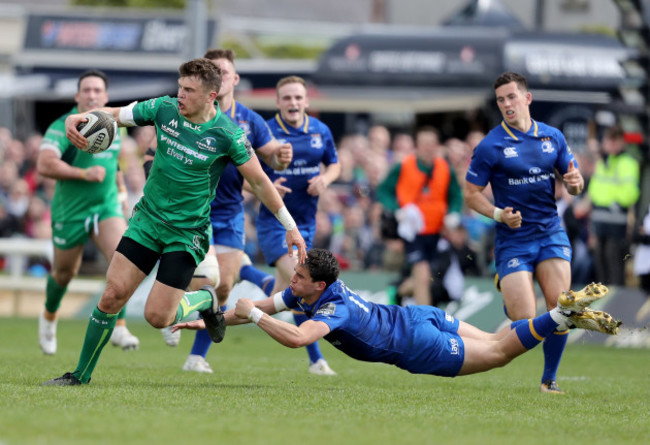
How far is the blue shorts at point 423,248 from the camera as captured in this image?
16.2 meters

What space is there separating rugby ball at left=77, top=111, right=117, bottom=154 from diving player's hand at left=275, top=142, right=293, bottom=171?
1.85 metres

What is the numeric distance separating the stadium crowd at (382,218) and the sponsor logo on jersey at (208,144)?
3932mm

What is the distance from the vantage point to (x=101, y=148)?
341 inches

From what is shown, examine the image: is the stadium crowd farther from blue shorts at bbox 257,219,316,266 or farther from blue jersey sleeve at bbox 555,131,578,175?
blue jersey sleeve at bbox 555,131,578,175

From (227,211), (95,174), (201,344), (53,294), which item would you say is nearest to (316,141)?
(227,211)

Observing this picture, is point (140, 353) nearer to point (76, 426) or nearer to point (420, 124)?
point (76, 426)

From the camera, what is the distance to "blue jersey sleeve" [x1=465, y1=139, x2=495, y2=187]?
1025 centimetres

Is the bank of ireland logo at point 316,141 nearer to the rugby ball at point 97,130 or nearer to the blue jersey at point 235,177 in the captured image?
the blue jersey at point 235,177

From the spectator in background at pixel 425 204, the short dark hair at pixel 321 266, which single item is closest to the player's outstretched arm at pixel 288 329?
the short dark hair at pixel 321 266

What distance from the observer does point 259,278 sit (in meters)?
12.3

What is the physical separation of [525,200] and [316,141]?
2.46 meters

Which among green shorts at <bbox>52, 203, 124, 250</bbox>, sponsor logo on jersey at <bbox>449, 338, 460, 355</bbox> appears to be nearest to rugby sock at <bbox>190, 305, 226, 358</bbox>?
green shorts at <bbox>52, 203, 124, 250</bbox>

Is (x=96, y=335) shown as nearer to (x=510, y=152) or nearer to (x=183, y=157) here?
(x=183, y=157)

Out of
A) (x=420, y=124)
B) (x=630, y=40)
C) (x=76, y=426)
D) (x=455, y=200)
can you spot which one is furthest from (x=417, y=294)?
(x=420, y=124)
